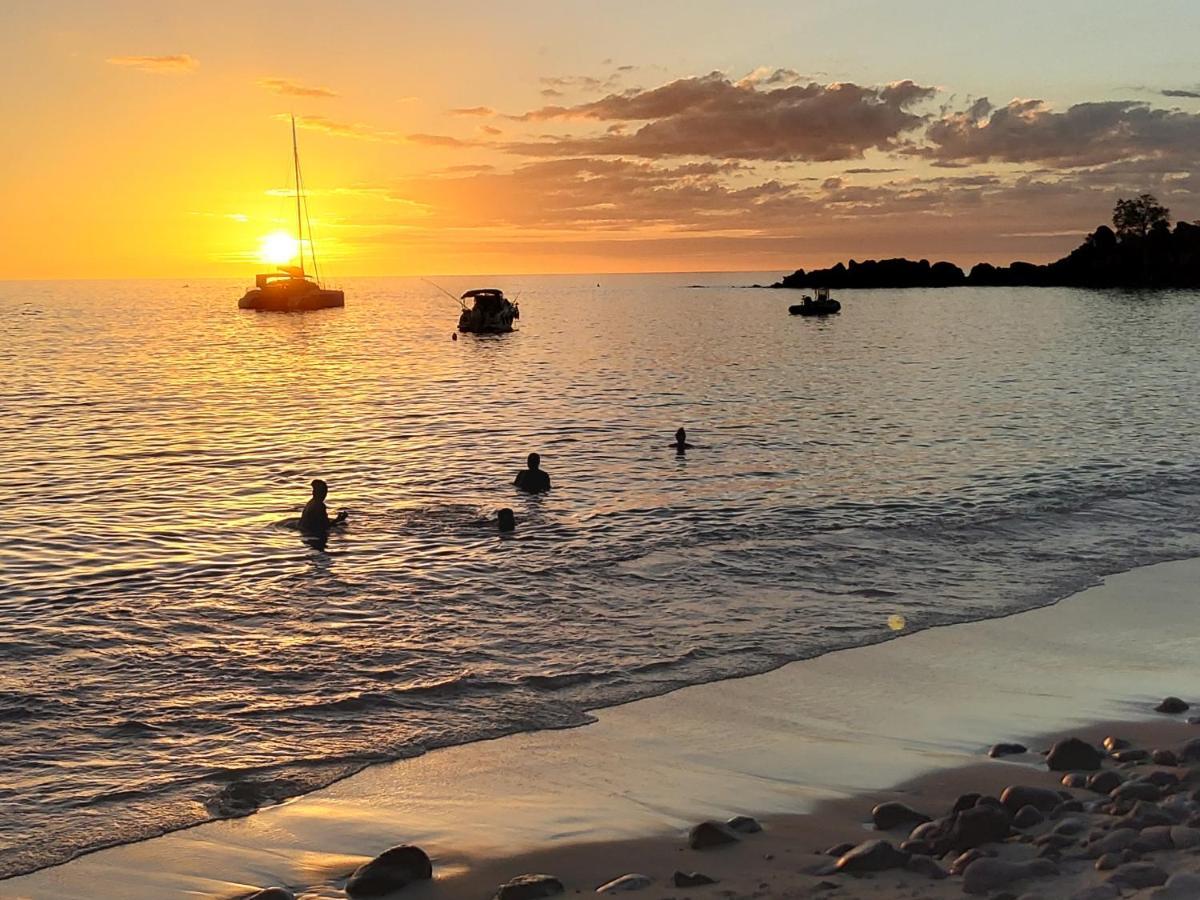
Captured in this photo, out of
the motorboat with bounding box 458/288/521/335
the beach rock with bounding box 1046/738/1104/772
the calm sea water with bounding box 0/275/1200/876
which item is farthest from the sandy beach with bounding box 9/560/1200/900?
the motorboat with bounding box 458/288/521/335

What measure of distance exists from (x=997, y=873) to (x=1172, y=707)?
4552 mm

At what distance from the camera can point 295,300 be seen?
133 metres

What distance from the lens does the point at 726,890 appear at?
6.74 meters

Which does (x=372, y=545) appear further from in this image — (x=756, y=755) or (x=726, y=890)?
(x=726, y=890)

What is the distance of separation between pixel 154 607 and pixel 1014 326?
347 ft

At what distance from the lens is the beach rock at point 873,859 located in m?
6.89

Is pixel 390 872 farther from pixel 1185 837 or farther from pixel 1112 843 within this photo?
pixel 1185 837

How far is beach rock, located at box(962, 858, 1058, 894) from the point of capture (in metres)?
6.48

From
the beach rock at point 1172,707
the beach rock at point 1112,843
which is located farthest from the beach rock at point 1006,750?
the beach rock at point 1112,843

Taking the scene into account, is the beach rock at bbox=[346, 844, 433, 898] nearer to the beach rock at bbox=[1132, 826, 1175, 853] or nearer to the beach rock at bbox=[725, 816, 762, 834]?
the beach rock at bbox=[725, 816, 762, 834]

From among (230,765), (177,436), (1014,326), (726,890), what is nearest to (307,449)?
(177,436)

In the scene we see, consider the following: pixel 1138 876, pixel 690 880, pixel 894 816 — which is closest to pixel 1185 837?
pixel 1138 876

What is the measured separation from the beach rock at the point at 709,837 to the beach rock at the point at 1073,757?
2.96m

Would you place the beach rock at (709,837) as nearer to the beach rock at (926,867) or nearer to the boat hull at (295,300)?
the beach rock at (926,867)
